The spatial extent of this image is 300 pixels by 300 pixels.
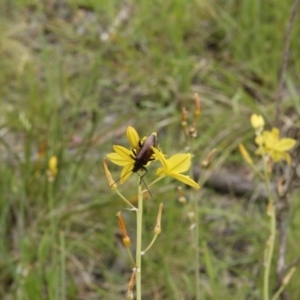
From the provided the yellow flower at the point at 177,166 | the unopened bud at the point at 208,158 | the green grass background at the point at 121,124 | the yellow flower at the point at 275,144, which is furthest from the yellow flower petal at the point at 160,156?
the green grass background at the point at 121,124

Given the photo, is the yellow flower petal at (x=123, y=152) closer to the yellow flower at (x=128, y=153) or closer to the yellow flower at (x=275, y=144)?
the yellow flower at (x=128, y=153)

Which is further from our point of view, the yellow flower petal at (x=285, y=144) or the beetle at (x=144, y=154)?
the yellow flower petal at (x=285, y=144)

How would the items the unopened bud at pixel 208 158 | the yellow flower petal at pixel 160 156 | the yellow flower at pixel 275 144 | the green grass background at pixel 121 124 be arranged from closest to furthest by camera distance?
the yellow flower petal at pixel 160 156 < the unopened bud at pixel 208 158 < the yellow flower at pixel 275 144 < the green grass background at pixel 121 124

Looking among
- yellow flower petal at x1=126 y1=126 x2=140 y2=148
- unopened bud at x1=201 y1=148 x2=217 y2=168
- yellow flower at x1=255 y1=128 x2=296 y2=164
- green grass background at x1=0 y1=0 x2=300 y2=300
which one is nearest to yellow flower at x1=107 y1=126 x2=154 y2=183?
yellow flower petal at x1=126 y1=126 x2=140 y2=148

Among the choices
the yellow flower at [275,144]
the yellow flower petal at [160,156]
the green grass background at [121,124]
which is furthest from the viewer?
the green grass background at [121,124]

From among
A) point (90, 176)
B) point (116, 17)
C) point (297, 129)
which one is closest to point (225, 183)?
point (90, 176)

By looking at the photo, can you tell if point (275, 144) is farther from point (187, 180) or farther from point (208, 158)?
point (187, 180)

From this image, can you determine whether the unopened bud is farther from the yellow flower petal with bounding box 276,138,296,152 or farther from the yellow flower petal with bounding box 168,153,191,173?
the yellow flower petal with bounding box 168,153,191,173

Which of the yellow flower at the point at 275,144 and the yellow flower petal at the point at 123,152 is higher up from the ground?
the yellow flower petal at the point at 123,152

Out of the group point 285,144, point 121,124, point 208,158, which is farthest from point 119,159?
point 121,124

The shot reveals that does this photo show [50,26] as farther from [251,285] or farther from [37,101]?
[251,285]
